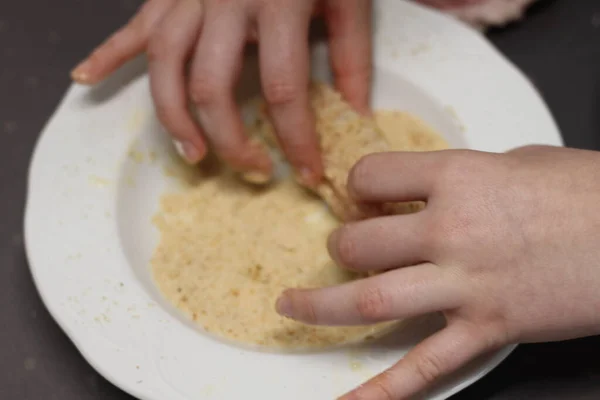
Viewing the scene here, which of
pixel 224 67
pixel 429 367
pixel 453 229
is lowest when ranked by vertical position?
pixel 429 367

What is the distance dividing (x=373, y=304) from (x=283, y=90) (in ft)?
0.83

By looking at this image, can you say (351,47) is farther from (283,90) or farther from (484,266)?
(484,266)

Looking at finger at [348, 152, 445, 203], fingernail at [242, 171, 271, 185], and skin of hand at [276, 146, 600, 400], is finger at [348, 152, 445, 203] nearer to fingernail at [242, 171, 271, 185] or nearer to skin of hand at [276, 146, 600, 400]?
skin of hand at [276, 146, 600, 400]

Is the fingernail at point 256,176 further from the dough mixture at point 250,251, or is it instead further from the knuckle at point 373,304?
the knuckle at point 373,304

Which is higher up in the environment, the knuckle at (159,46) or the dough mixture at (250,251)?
the knuckle at (159,46)

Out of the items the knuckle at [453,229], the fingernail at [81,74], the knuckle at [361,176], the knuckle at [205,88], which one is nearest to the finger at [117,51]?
the fingernail at [81,74]

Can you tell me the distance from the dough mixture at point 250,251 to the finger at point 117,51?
150mm

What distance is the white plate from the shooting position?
1.94 feet

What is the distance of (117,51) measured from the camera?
766mm

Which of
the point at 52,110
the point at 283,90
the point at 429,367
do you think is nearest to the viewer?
the point at 429,367

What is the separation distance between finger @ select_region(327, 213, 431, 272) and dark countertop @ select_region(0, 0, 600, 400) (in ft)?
0.55

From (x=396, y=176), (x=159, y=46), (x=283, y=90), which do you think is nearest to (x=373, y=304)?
(x=396, y=176)

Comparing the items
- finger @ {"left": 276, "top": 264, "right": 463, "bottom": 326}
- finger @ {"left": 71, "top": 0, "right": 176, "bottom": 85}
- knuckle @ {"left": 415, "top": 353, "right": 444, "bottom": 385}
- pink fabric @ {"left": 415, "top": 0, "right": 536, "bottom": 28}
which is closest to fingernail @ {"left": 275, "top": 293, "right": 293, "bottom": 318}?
finger @ {"left": 276, "top": 264, "right": 463, "bottom": 326}

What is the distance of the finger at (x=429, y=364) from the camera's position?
0.55 metres
